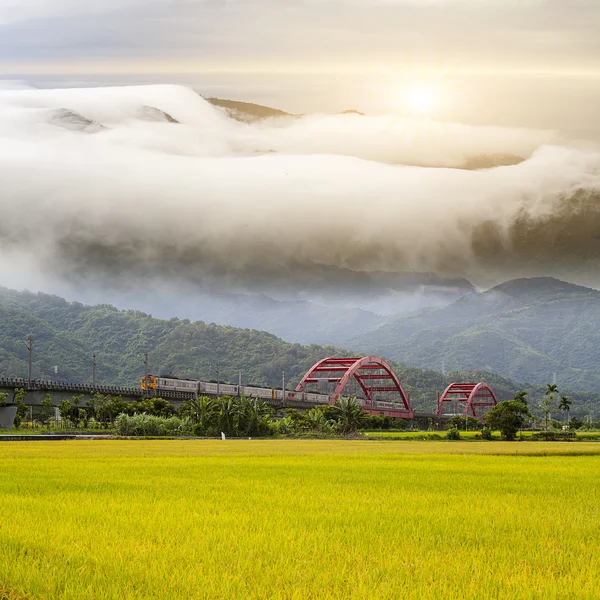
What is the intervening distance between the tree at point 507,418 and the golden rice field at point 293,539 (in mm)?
78972

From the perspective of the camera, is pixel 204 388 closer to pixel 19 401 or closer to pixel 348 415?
pixel 19 401

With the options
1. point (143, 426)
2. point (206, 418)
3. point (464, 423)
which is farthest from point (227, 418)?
point (464, 423)

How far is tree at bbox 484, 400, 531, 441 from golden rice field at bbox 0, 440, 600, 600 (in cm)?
7897

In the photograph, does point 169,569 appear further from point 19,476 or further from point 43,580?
point 19,476

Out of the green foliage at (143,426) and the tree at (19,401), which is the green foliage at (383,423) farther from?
the green foliage at (143,426)

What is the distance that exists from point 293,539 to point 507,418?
3554 inches

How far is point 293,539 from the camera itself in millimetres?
11773

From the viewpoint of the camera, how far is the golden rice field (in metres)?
9.03

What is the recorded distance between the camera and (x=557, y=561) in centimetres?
1066

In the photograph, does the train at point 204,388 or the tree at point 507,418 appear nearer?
the tree at point 507,418

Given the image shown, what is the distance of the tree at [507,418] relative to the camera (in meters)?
98.1

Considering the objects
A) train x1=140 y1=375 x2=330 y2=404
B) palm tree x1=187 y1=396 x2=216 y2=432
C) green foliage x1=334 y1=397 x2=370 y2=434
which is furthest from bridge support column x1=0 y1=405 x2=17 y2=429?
green foliage x1=334 y1=397 x2=370 y2=434

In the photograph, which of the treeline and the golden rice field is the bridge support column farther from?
the golden rice field

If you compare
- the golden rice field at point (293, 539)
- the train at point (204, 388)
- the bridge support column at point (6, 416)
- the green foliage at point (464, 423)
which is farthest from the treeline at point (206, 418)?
the golden rice field at point (293, 539)
